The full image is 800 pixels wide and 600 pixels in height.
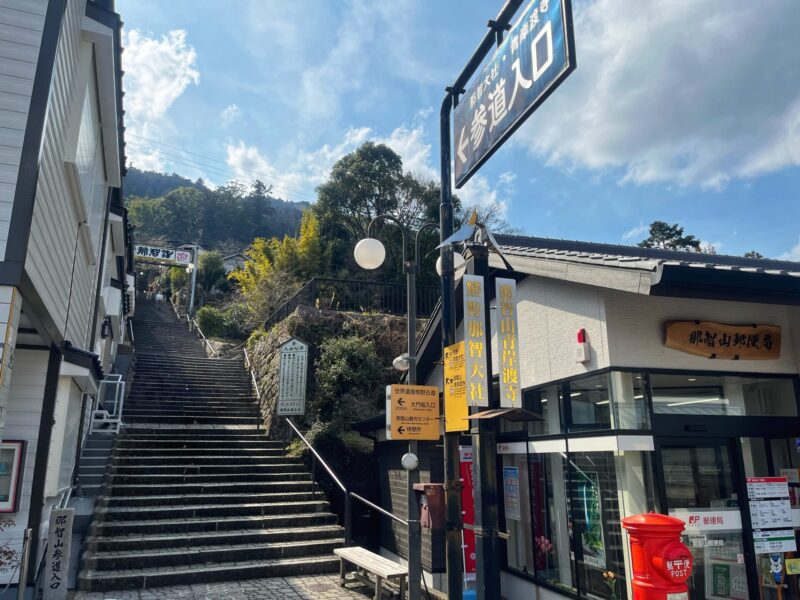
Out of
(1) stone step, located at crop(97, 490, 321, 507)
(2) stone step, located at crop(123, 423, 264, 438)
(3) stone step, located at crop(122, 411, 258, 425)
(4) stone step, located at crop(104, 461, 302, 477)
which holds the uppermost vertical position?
(3) stone step, located at crop(122, 411, 258, 425)

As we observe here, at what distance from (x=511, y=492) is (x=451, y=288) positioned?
389cm

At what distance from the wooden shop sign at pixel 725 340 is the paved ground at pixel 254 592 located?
5.01 metres

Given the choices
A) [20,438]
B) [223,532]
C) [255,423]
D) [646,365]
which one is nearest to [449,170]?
[646,365]

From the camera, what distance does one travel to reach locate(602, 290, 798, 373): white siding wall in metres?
5.70

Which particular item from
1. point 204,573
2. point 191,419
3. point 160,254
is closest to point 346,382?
point 191,419

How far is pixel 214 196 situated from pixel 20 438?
189ft

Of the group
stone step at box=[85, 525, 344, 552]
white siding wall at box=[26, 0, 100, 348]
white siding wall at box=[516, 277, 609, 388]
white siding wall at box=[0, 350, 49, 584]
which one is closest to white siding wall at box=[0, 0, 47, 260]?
white siding wall at box=[26, 0, 100, 348]

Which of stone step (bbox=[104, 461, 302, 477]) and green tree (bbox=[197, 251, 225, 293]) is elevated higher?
green tree (bbox=[197, 251, 225, 293])

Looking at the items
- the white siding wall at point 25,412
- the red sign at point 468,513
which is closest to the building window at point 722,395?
the red sign at point 468,513

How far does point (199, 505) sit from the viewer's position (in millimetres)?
9297

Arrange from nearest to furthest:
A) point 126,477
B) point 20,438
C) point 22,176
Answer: point 22,176 → point 20,438 → point 126,477

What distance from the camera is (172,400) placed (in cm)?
1408

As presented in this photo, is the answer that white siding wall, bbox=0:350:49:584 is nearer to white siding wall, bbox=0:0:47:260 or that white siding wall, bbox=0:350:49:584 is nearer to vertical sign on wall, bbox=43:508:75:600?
vertical sign on wall, bbox=43:508:75:600

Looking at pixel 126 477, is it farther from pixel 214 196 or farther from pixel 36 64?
pixel 214 196
